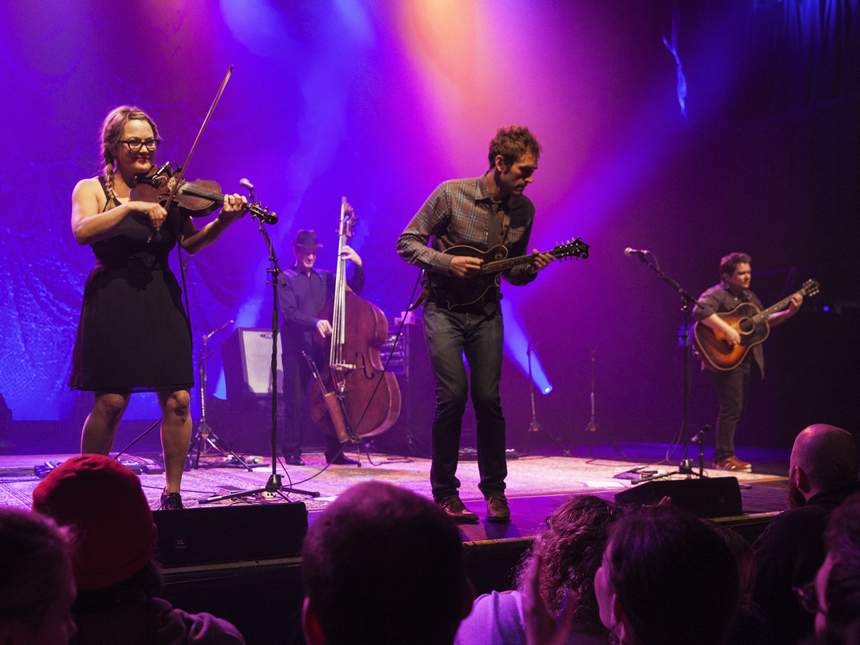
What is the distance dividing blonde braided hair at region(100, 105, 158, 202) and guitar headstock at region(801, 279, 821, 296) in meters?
6.54

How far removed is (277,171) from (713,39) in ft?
19.4

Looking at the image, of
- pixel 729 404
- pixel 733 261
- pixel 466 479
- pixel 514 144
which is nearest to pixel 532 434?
pixel 729 404

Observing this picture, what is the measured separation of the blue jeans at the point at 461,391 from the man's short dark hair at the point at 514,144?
822 mm

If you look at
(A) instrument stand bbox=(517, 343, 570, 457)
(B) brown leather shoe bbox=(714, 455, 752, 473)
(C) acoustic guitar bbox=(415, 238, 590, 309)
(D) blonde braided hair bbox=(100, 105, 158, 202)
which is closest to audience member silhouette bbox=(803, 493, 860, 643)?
(C) acoustic guitar bbox=(415, 238, 590, 309)

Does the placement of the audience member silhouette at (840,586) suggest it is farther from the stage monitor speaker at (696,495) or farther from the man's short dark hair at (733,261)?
the man's short dark hair at (733,261)

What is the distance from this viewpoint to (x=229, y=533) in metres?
2.62

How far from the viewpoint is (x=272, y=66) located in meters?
9.43

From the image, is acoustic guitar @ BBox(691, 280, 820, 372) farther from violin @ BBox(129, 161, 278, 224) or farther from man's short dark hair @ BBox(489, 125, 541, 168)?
violin @ BBox(129, 161, 278, 224)

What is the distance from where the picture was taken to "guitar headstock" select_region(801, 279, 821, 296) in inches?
290

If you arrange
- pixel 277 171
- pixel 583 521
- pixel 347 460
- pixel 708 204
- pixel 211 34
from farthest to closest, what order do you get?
pixel 277 171, pixel 708 204, pixel 211 34, pixel 347 460, pixel 583 521

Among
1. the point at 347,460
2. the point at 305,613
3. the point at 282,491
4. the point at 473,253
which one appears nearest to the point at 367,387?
the point at 347,460

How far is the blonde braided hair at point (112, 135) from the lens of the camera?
10.7 feet

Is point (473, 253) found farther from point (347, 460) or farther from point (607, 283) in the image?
point (607, 283)

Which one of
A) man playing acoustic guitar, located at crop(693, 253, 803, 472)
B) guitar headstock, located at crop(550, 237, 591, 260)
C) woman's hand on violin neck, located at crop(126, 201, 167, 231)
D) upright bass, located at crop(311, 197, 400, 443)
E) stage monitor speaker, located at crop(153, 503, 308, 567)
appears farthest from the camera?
man playing acoustic guitar, located at crop(693, 253, 803, 472)
